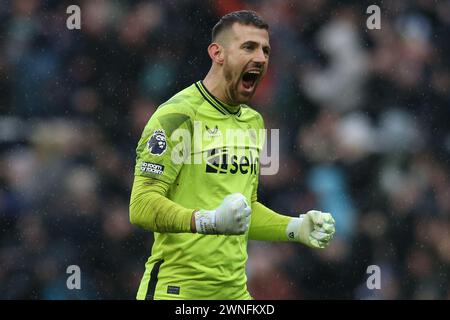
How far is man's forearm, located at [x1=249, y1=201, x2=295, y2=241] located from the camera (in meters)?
4.98

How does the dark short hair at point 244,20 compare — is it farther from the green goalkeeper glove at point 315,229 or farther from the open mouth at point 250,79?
the green goalkeeper glove at point 315,229

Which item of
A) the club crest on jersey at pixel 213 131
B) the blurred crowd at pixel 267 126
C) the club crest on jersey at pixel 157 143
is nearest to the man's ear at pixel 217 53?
the club crest on jersey at pixel 213 131

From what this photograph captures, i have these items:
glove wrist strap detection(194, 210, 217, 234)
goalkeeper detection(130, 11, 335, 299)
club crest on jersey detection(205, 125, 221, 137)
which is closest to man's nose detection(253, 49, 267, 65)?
goalkeeper detection(130, 11, 335, 299)

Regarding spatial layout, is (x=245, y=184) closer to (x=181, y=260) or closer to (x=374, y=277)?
(x=181, y=260)

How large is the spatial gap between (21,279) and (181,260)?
2.98 meters

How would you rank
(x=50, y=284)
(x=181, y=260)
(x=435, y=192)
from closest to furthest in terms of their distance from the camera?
(x=181, y=260), (x=50, y=284), (x=435, y=192)

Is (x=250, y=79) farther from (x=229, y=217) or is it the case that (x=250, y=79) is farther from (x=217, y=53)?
(x=229, y=217)

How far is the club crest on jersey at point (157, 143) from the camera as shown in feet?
14.5

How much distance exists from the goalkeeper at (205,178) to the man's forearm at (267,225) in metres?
0.02

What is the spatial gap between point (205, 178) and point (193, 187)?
0.24 feet

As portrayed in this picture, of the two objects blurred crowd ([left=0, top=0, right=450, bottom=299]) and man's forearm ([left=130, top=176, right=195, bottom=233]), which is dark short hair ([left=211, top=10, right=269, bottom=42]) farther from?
blurred crowd ([left=0, top=0, right=450, bottom=299])

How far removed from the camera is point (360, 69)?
766 cm

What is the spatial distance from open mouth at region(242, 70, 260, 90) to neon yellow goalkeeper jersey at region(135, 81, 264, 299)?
0.75ft
